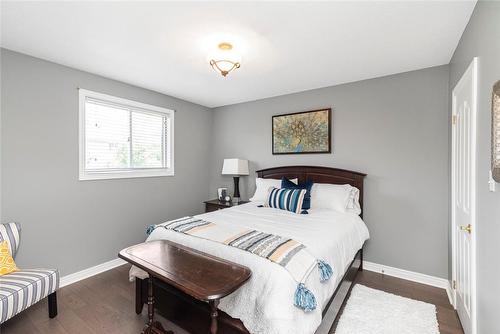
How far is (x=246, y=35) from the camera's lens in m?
2.12

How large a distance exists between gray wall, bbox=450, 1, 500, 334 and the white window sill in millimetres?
3763

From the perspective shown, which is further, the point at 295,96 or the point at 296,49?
the point at 295,96

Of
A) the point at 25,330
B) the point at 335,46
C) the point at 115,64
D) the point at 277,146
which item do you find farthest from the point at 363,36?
the point at 25,330

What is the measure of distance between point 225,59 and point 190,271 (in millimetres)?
1909

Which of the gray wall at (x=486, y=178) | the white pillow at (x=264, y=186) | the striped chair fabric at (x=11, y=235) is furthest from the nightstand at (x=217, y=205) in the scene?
the gray wall at (x=486, y=178)

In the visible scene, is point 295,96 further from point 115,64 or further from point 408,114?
point 115,64

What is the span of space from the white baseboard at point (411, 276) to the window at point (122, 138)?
3.36m

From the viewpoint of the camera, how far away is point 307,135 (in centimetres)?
369

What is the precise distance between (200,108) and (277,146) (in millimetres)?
1730

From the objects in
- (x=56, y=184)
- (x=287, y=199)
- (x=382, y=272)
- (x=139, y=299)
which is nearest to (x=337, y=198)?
(x=287, y=199)

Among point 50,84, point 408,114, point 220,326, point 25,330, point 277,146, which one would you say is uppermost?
point 50,84

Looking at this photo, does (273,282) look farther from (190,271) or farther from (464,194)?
(464,194)

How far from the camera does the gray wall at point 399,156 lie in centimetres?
275

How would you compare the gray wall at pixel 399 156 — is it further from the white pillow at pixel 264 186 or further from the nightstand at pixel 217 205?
the nightstand at pixel 217 205
